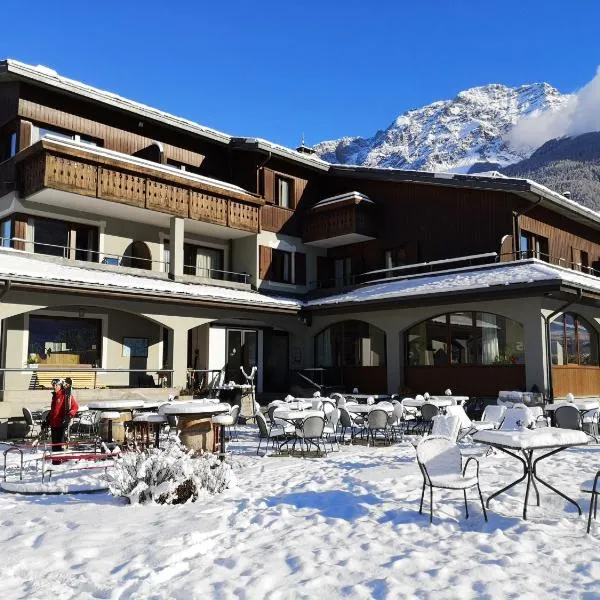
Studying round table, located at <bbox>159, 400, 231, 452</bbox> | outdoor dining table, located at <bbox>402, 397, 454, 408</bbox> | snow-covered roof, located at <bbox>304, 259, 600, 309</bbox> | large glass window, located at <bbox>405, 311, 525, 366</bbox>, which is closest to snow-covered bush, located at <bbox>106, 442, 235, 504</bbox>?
round table, located at <bbox>159, 400, 231, 452</bbox>

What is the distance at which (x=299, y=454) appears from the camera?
1080cm

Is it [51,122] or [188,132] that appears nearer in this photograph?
[51,122]

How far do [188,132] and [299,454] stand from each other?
1401 cm

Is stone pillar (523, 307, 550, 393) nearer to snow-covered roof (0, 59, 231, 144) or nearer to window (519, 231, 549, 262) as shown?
window (519, 231, 549, 262)

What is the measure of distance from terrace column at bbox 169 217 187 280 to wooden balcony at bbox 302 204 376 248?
220 inches

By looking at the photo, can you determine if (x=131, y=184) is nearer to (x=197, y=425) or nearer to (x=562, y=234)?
(x=197, y=425)

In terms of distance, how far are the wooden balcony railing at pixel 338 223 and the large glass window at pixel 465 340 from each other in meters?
4.73

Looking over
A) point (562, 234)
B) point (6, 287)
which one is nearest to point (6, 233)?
point (6, 287)

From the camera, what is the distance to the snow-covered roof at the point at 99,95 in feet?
57.1

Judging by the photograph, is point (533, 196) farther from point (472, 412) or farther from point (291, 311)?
point (291, 311)

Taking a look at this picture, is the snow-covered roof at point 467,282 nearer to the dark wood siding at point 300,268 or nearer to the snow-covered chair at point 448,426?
the dark wood siding at point 300,268

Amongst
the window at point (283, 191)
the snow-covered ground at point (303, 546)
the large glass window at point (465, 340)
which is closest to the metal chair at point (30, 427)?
the snow-covered ground at point (303, 546)

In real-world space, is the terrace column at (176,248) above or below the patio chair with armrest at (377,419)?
above

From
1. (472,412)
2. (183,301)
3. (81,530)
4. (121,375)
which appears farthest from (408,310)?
(81,530)
